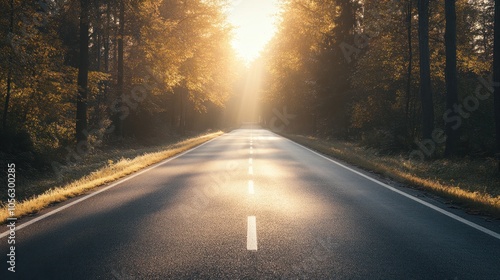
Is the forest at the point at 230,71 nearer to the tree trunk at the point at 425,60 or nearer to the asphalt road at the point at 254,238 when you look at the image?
the tree trunk at the point at 425,60

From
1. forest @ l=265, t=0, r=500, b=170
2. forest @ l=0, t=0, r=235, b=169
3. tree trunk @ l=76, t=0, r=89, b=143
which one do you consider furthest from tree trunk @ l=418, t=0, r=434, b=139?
tree trunk @ l=76, t=0, r=89, b=143

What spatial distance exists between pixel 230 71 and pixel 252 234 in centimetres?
3406

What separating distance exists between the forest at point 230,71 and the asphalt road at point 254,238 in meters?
6.70

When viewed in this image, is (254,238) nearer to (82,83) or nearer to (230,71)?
(82,83)

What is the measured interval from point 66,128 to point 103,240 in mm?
13554

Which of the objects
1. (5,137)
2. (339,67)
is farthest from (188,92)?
(5,137)

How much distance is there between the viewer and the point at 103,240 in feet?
17.1

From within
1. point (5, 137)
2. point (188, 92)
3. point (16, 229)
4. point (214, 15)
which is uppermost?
point (214, 15)

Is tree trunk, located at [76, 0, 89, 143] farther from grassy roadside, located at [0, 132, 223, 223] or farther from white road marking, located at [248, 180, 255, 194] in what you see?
white road marking, located at [248, 180, 255, 194]

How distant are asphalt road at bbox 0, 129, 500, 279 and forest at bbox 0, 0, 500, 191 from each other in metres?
6.70

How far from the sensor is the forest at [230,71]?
14031 mm

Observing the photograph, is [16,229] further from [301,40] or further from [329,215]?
[301,40]

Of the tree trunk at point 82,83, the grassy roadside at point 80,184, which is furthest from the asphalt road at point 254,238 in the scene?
the tree trunk at point 82,83

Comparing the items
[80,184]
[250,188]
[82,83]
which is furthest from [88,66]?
[250,188]
